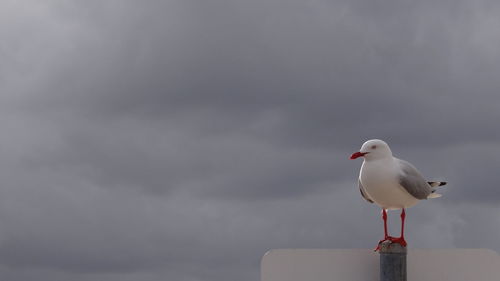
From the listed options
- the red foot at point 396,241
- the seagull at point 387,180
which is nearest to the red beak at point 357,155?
the seagull at point 387,180

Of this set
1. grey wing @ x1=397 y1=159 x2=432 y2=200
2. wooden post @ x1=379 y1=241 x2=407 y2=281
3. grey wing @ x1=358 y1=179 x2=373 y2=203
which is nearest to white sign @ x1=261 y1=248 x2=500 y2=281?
wooden post @ x1=379 y1=241 x2=407 y2=281

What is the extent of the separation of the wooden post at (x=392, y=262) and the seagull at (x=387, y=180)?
2.66 ft

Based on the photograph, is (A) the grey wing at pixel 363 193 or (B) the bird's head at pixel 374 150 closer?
(B) the bird's head at pixel 374 150

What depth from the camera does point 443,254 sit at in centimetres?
738

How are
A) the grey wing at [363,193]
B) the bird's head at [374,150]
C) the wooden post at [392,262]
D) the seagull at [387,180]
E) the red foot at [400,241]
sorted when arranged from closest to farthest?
the wooden post at [392,262] < the red foot at [400,241] < the seagull at [387,180] < the bird's head at [374,150] < the grey wing at [363,193]

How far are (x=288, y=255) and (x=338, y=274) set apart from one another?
1.95 feet

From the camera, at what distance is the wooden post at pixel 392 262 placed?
6984mm

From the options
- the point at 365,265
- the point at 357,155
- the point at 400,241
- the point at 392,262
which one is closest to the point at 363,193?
the point at 357,155

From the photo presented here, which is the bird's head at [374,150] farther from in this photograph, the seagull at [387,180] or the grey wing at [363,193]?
the grey wing at [363,193]

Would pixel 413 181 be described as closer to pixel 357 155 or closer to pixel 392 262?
pixel 357 155

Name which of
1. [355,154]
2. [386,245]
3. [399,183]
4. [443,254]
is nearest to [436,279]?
[443,254]

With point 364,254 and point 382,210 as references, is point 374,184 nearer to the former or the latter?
point 382,210

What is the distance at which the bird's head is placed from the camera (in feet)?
27.1

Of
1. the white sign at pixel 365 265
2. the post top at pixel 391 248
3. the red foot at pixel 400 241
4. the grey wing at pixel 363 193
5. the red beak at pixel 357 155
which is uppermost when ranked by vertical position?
the red beak at pixel 357 155
